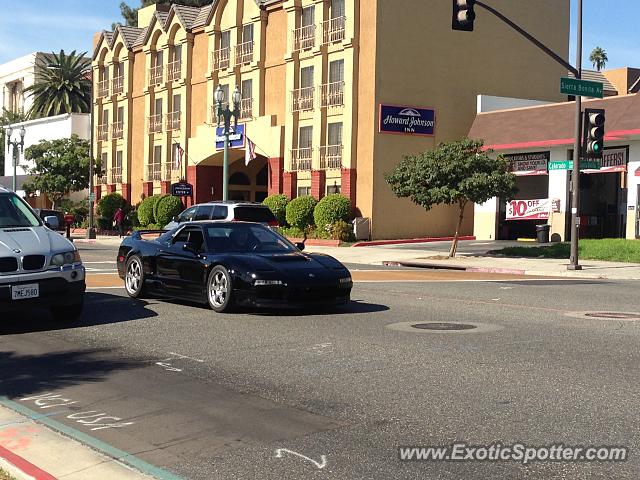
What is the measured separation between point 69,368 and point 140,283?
578 centimetres

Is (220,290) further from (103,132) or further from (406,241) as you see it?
(103,132)

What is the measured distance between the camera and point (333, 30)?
143 feet

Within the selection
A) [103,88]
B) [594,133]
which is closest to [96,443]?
[594,133]

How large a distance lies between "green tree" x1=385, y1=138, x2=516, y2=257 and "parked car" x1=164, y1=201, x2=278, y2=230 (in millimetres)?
6622

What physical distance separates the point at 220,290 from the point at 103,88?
5817 cm

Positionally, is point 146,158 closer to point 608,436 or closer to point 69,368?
point 69,368

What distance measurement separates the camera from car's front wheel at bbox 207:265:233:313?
12.2 meters

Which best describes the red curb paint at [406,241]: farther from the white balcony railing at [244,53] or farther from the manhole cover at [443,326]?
the manhole cover at [443,326]

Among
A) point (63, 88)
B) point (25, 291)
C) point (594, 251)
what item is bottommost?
point (594, 251)

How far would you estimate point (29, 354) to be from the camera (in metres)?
9.32

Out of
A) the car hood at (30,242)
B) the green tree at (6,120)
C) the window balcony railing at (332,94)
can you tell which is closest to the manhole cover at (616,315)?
the car hood at (30,242)

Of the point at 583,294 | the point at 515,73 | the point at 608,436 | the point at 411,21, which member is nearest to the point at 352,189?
the point at 411,21

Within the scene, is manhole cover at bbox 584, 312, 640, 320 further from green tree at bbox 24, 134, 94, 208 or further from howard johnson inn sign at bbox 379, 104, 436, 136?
green tree at bbox 24, 134, 94, 208

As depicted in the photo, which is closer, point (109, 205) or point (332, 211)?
point (332, 211)
